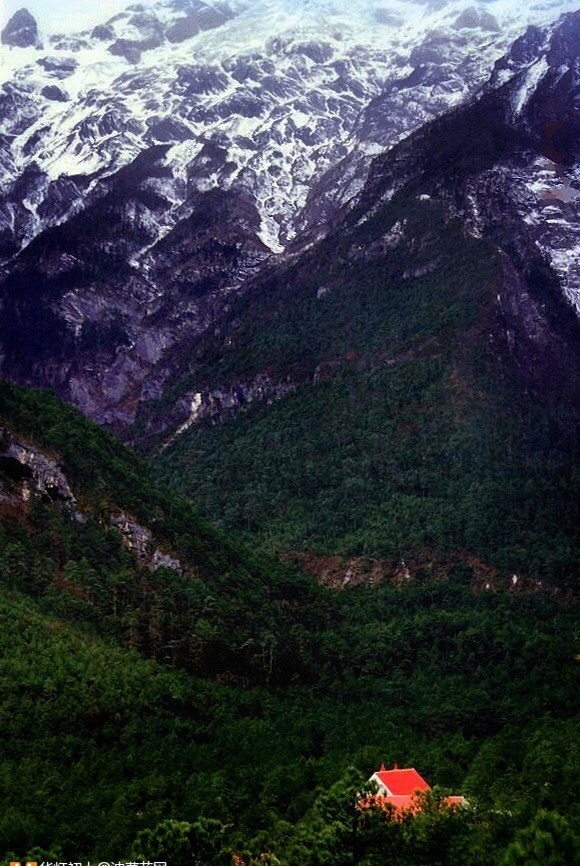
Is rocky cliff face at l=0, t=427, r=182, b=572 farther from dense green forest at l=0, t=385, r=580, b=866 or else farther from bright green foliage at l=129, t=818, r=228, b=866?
bright green foliage at l=129, t=818, r=228, b=866

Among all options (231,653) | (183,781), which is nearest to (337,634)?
(231,653)

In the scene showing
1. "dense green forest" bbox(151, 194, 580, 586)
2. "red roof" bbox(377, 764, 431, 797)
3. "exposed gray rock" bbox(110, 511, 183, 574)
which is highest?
"red roof" bbox(377, 764, 431, 797)

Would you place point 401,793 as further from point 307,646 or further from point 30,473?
point 30,473

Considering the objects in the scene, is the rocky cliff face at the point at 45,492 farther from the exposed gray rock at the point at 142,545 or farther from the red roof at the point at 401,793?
the red roof at the point at 401,793

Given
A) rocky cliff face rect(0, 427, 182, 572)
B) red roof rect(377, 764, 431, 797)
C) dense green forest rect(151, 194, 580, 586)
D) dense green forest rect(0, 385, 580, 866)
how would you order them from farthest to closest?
dense green forest rect(151, 194, 580, 586)
rocky cliff face rect(0, 427, 182, 572)
red roof rect(377, 764, 431, 797)
dense green forest rect(0, 385, 580, 866)

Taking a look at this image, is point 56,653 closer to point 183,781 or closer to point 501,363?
point 183,781

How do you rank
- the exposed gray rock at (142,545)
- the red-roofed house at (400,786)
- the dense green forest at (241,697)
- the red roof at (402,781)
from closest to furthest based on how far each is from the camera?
1. the dense green forest at (241,697)
2. the red-roofed house at (400,786)
3. the red roof at (402,781)
4. the exposed gray rock at (142,545)

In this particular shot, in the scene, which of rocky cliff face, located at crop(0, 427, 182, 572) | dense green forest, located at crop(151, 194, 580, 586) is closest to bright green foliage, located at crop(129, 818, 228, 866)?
rocky cliff face, located at crop(0, 427, 182, 572)

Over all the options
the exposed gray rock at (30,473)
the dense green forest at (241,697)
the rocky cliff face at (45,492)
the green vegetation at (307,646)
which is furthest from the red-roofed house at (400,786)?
the exposed gray rock at (30,473)
